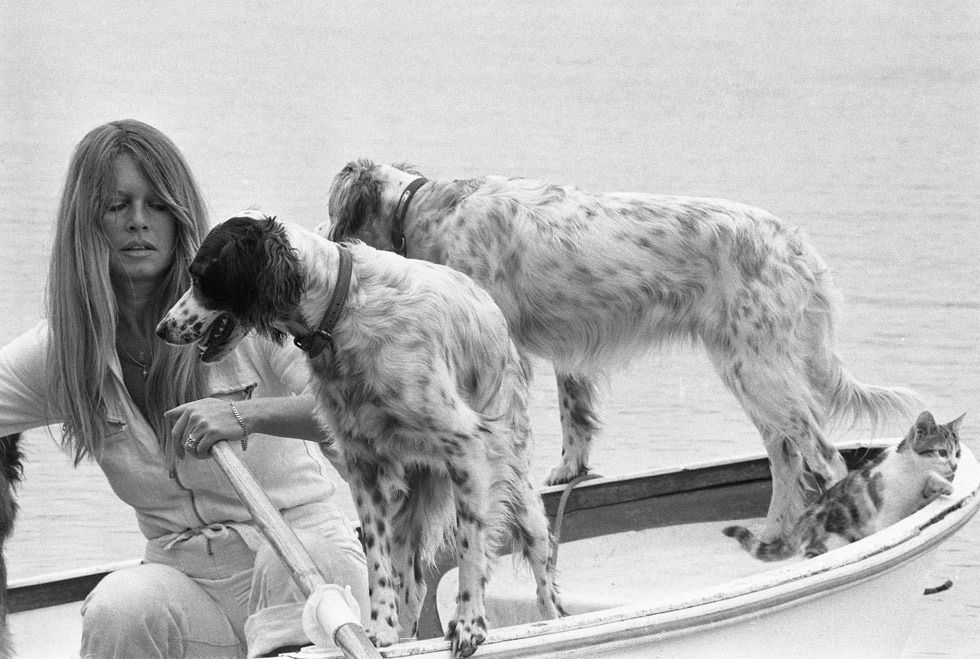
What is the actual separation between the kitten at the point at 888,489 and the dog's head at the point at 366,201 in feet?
5.62

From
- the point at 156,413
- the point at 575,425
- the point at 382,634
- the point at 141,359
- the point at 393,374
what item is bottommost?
the point at 575,425

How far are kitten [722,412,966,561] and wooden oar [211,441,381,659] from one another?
1872 millimetres

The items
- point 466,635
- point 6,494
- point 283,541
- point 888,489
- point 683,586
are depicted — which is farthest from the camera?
point 683,586

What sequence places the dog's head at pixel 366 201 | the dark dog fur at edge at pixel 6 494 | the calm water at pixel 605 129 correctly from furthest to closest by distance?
the calm water at pixel 605 129 → the dog's head at pixel 366 201 → the dark dog fur at edge at pixel 6 494

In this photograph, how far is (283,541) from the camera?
3562 millimetres

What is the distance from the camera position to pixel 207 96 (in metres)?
18.3

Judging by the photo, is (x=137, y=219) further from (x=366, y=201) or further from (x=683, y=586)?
(x=683, y=586)

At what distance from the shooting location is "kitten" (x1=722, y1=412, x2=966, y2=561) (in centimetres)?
477

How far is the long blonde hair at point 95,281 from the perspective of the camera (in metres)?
3.83

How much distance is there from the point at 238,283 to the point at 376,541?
2.63 feet

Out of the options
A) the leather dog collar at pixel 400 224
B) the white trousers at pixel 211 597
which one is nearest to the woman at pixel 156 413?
the white trousers at pixel 211 597

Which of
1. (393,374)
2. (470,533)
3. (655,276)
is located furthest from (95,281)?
(655,276)

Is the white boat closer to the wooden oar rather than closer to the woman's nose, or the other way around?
the wooden oar

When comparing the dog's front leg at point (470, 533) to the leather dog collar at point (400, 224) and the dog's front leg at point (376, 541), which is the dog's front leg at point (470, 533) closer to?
the dog's front leg at point (376, 541)
